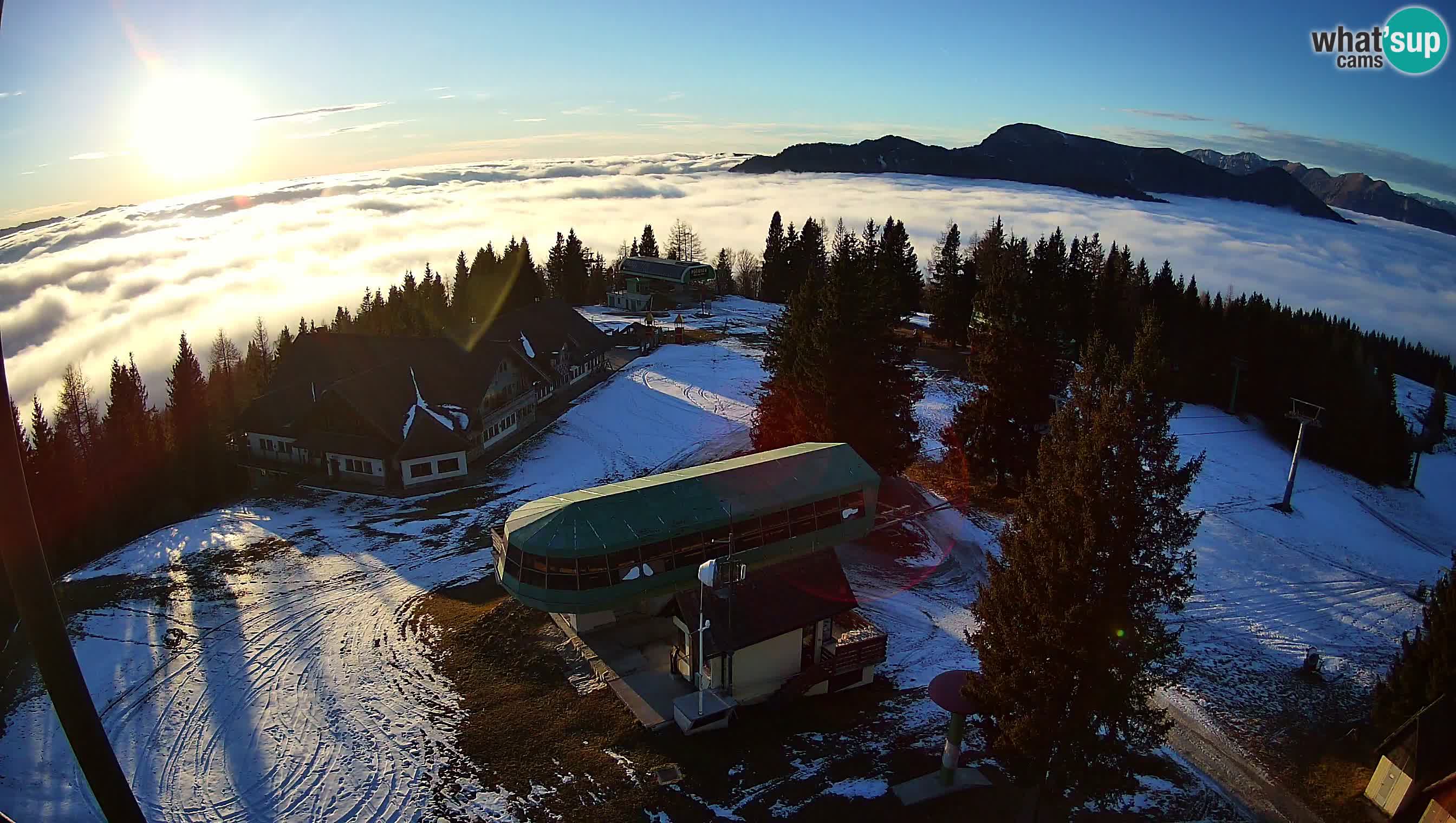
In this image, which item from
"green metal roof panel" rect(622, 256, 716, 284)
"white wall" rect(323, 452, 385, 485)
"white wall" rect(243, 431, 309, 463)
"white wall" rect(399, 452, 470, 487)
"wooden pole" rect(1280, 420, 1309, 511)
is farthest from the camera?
"green metal roof panel" rect(622, 256, 716, 284)

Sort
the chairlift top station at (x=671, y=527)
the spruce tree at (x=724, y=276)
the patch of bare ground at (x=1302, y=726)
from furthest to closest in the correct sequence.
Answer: the spruce tree at (x=724, y=276), the chairlift top station at (x=671, y=527), the patch of bare ground at (x=1302, y=726)

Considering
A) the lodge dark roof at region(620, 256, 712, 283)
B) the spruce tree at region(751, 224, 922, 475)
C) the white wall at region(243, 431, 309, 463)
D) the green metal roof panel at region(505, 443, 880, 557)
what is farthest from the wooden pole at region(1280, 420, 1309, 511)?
the lodge dark roof at region(620, 256, 712, 283)

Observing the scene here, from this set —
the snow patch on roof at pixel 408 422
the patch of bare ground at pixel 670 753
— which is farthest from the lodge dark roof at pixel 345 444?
the patch of bare ground at pixel 670 753

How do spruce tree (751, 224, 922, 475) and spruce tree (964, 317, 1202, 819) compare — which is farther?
spruce tree (751, 224, 922, 475)

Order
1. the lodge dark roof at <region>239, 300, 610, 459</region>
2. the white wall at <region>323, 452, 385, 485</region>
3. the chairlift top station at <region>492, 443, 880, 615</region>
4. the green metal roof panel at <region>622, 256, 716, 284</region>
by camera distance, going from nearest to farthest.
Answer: the chairlift top station at <region>492, 443, 880, 615</region> < the white wall at <region>323, 452, 385, 485</region> < the lodge dark roof at <region>239, 300, 610, 459</region> < the green metal roof panel at <region>622, 256, 716, 284</region>

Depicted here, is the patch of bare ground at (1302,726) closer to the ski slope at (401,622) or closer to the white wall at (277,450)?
the ski slope at (401,622)

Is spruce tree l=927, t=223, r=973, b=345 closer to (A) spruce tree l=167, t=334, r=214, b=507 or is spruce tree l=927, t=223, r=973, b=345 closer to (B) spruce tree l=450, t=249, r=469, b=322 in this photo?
(B) spruce tree l=450, t=249, r=469, b=322

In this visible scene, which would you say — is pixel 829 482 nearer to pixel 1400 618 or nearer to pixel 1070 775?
pixel 1070 775
